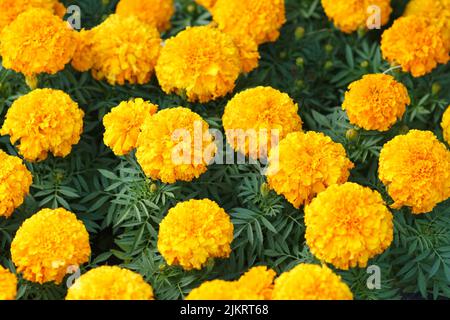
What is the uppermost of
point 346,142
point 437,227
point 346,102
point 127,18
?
point 127,18

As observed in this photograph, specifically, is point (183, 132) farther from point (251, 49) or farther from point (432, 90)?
point (432, 90)

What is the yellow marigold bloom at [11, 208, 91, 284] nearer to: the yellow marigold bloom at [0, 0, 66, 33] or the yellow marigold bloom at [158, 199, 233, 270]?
the yellow marigold bloom at [158, 199, 233, 270]

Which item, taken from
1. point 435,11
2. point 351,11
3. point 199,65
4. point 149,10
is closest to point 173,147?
point 199,65

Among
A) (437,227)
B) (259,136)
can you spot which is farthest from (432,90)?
(259,136)

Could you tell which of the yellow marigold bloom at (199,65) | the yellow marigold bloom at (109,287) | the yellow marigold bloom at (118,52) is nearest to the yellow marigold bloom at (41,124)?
the yellow marigold bloom at (118,52)

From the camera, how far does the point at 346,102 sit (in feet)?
10.6

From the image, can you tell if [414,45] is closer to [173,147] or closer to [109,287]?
[173,147]

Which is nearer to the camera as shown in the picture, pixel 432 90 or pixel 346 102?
pixel 346 102

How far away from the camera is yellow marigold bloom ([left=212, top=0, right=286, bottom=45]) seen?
3.65m

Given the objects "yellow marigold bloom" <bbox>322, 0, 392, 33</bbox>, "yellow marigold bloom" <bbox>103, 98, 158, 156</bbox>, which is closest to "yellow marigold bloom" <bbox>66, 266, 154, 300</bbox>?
"yellow marigold bloom" <bbox>103, 98, 158, 156</bbox>

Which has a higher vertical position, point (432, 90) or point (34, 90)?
point (34, 90)
